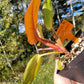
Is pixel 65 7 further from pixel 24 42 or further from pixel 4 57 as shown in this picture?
pixel 4 57

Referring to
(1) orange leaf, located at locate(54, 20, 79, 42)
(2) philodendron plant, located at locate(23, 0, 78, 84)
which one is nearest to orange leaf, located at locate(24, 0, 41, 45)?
(2) philodendron plant, located at locate(23, 0, 78, 84)

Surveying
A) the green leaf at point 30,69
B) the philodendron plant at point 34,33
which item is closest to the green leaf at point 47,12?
the philodendron plant at point 34,33

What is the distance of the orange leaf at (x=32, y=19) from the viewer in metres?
0.31

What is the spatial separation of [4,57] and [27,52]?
3988 millimetres

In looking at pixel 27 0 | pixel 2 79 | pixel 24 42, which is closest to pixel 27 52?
pixel 24 42

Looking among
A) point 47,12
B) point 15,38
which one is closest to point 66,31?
point 47,12

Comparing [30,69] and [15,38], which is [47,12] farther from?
[15,38]

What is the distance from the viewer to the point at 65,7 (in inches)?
364

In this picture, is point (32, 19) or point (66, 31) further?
point (66, 31)

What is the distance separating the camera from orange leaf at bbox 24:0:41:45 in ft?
1.02

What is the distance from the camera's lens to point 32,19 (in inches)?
13.4

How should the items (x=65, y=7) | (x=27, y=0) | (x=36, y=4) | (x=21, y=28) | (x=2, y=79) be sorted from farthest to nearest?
(x=65, y=7) < (x=21, y=28) < (x=27, y=0) < (x=2, y=79) < (x=36, y=4)

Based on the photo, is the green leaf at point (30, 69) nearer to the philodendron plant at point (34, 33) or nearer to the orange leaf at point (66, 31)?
the philodendron plant at point (34, 33)

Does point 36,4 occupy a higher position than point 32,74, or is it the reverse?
point 36,4
